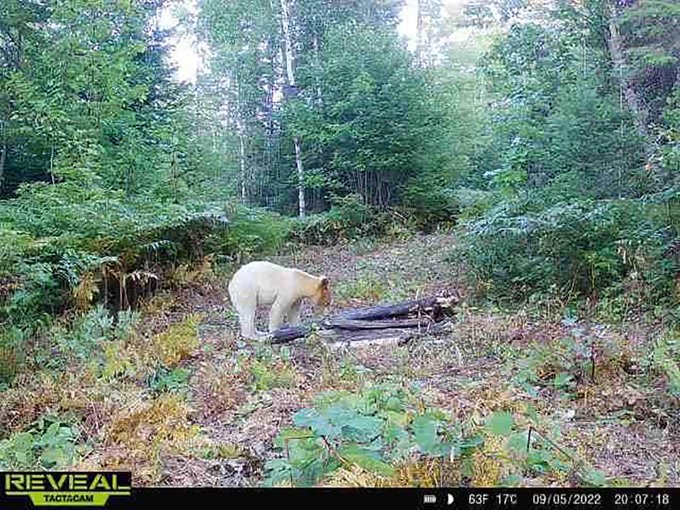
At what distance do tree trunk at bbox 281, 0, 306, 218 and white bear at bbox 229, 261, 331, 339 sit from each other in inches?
360

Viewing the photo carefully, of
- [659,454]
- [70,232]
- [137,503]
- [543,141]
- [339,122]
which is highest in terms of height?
[339,122]

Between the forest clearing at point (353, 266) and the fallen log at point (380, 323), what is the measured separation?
0.03 m

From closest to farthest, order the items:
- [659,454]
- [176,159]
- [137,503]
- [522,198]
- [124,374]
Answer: [137,503] < [659,454] < [124,374] < [522,198] < [176,159]

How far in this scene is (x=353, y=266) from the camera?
1065 cm

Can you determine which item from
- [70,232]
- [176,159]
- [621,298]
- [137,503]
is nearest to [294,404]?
[137,503]

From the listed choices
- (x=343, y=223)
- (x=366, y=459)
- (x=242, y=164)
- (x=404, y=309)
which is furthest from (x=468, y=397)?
(x=242, y=164)

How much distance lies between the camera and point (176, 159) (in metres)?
11.5

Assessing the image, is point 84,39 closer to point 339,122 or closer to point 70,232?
point 70,232

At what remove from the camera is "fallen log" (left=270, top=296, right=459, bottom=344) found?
574cm

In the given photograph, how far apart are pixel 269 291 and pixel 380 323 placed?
1.12 meters

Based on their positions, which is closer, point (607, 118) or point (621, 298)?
point (621, 298)

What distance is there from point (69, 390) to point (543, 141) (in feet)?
22.8
